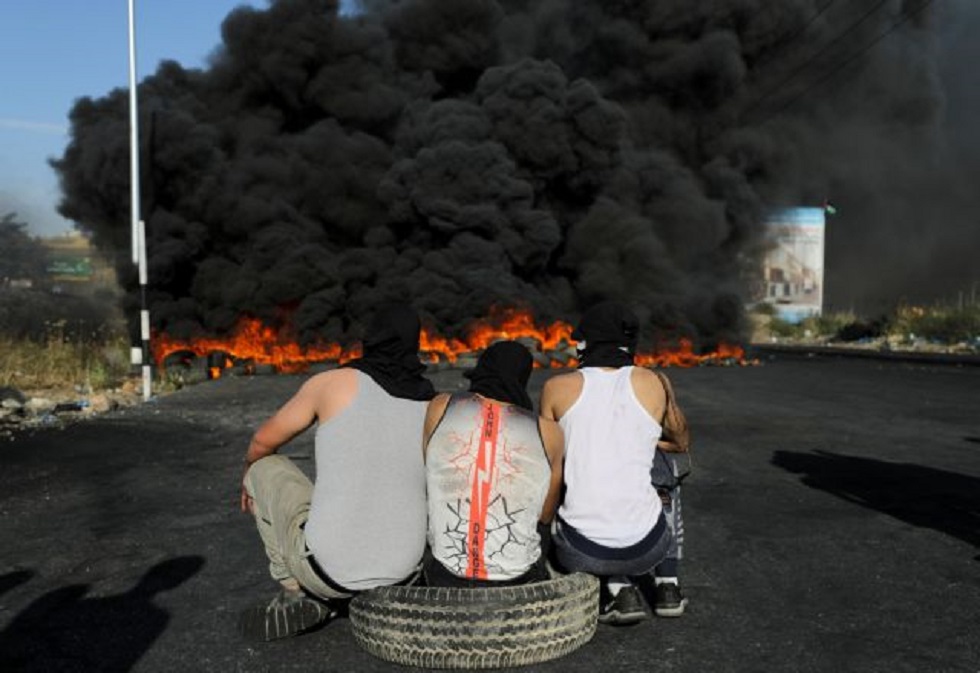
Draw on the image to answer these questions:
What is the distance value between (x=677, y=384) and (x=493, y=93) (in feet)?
46.9

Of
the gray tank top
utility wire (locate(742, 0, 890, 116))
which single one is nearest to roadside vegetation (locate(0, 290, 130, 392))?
the gray tank top

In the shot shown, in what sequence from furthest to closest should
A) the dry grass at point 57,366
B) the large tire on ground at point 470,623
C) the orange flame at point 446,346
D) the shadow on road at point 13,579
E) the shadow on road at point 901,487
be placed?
the orange flame at point 446,346, the dry grass at point 57,366, the shadow on road at point 901,487, the shadow on road at point 13,579, the large tire on ground at point 470,623

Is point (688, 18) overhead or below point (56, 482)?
overhead

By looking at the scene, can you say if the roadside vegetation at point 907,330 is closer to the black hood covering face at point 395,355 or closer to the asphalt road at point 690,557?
the asphalt road at point 690,557

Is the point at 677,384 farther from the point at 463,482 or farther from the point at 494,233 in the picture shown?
the point at 463,482

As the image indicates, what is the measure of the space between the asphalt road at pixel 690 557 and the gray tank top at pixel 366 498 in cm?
41

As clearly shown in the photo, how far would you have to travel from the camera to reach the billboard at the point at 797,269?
52.3 metres

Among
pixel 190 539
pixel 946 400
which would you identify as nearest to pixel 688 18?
pixel 946 400

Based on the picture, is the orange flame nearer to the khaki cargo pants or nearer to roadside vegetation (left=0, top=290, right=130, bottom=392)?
roadside vegetation (left=0, top=290, right=130, bottom=392)

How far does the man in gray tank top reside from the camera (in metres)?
3.57

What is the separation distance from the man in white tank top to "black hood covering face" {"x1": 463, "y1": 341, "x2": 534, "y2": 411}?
33 cm

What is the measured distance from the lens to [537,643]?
344cm

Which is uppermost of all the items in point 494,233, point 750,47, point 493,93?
point 750,47

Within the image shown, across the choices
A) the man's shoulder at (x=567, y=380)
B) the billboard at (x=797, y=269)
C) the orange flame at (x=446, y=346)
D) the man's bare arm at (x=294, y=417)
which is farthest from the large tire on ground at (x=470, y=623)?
the billboard at (x=797, y=269)
